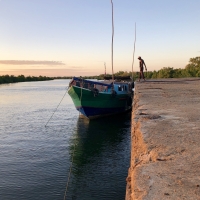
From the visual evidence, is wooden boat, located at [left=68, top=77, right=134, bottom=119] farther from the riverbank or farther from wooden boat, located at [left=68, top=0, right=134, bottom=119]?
the riverbank

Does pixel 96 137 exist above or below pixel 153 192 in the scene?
below

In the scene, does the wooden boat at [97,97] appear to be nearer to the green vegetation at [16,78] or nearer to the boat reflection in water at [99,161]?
the boat reflection in water at [99,161]

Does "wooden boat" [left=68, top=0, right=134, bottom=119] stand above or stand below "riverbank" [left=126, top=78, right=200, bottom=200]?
below

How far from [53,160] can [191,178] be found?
760 cm

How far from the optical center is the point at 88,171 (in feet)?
27.9

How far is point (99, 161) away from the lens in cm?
939

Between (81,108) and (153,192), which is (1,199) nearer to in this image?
(153,192)

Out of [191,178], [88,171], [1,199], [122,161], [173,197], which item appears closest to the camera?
[173,197]

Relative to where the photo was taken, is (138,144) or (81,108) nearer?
(138,144)

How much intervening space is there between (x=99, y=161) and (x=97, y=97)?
785 centimetres

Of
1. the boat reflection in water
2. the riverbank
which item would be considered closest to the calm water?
the boat reflection in water


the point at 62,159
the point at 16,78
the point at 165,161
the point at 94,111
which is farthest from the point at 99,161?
the point at 16,78

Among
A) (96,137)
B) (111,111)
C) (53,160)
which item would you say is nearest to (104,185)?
(53,160)

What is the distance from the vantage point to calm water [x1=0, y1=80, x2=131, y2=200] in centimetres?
695
